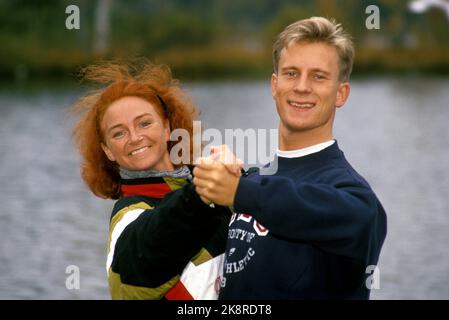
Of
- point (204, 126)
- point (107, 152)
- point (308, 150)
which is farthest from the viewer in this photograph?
point (204, 126)

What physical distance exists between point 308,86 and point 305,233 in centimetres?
57

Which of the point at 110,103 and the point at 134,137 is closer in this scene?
the point at 134,137

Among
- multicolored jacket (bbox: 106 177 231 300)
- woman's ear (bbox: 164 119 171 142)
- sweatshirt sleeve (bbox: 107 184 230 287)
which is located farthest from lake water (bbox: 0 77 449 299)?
sweatshirt sleeve (bbox: 107 184 230 287)

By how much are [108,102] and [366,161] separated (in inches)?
850

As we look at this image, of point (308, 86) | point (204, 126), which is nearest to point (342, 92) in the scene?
point (308, 86)

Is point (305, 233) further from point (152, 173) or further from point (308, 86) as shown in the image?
point (152, 173)

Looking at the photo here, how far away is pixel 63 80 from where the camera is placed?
49281 millimetres

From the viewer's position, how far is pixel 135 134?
3.50m

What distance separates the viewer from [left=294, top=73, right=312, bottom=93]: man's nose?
3.26 m

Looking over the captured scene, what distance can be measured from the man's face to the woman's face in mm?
481

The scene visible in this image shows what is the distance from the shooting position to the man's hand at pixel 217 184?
2.92 metres

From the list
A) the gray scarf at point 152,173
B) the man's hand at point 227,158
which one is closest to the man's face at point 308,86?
the man's hand at point 227,158
